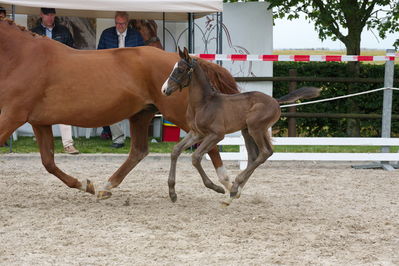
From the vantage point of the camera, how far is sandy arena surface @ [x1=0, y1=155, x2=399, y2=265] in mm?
4281

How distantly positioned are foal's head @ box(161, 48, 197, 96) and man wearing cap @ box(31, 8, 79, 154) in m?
4.41

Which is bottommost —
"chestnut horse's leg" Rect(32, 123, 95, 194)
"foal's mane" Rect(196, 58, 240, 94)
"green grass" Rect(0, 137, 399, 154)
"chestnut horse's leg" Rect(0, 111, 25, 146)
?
"green grass" Rect(0, 137, 399, 154)

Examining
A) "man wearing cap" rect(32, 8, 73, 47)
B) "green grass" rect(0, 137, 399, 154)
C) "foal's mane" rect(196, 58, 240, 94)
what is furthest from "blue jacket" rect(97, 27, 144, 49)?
"foal's mane" rect(196, 58, 240, 94)

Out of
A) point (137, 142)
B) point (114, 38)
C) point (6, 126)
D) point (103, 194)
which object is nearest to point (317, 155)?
point (137, 142)

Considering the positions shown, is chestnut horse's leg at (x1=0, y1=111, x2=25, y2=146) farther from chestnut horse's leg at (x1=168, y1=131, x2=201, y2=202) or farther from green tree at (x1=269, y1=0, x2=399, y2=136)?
green tree at (x1=269, y1=0, x2=399, y2=136)

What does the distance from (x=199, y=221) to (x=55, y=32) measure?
17.3ft

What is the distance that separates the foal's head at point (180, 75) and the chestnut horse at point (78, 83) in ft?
1.69

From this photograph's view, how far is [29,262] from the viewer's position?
4074 mm

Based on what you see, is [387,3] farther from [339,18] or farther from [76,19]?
[76,19]

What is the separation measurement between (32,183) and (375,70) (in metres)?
7.60

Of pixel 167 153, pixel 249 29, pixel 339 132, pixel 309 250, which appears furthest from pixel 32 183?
pixel 339 132

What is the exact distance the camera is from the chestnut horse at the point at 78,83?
5.79m

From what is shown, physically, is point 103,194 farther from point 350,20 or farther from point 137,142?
point 350,20

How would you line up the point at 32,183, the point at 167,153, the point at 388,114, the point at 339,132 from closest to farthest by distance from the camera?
1. the point at 32,183
2. the point at 388,114
3. the point at 167,153
4. the point at 339,132
